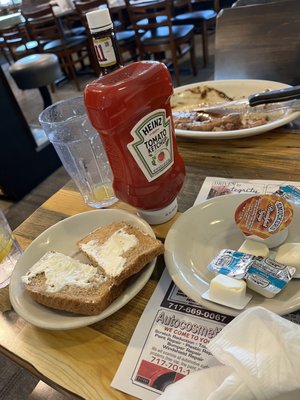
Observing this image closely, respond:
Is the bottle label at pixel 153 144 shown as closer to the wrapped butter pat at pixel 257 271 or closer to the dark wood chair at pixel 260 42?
the wrapped butter pat at pixel 257 271

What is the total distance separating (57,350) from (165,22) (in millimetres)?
3115

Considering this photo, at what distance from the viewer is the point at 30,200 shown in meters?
2.27

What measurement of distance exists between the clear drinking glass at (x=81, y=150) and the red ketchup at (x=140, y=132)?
0.19m

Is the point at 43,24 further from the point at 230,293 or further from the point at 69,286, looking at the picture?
the point at 230,293

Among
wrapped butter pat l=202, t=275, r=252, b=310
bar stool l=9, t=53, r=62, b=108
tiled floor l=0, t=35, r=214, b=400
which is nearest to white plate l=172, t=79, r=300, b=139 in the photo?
wrapped butter pat l=202, t=275, r=252, b=310

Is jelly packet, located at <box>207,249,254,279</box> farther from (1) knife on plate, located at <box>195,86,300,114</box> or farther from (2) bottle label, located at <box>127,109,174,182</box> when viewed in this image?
(1) knife on plate, located at <box>195,86,300,114</box>

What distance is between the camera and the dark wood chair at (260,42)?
1268 mm

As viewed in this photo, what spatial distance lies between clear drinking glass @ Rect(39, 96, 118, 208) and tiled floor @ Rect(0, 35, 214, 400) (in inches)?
20.0

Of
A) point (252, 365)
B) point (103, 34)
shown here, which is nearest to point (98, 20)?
point (103, 34)

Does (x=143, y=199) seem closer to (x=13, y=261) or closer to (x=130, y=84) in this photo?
(x=130, y=84)

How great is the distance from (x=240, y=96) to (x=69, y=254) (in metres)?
0.79

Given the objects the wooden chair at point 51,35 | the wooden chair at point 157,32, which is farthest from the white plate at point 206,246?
the wooden chair at point 51,35

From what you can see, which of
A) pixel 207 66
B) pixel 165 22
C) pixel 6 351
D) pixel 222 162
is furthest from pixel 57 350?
pixel 207 66

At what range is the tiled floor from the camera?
48.3 inches
